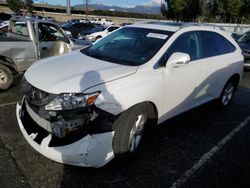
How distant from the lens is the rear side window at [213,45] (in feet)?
13.9

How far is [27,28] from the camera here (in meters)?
6.07

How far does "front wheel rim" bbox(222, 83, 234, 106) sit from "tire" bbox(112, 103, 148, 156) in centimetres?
261

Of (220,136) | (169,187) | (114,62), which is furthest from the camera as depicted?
(220,136)

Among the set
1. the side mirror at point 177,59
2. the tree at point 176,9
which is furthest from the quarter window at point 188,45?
the tree at point 176,9

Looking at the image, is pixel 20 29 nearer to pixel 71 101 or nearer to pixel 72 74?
pixel 72 74

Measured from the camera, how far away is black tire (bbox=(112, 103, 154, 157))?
2805 mm

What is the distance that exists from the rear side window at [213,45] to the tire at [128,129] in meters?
1.75

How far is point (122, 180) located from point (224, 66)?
2929mm

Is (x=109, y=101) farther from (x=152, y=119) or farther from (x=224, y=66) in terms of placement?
(x=224, y=66)

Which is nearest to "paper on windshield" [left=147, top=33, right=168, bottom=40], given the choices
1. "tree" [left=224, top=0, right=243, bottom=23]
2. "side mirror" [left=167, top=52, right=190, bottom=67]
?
"side mirror" [left=167, top=52, right=190, bottom=67]

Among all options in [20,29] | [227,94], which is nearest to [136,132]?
[227,94]

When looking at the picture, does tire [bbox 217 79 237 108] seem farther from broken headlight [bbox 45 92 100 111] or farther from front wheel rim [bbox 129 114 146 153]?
broken headlight [bbox 45 92 100 111]

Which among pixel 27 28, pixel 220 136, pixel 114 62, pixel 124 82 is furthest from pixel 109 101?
pixel 27 28

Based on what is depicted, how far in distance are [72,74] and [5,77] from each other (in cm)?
340
